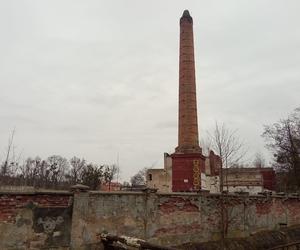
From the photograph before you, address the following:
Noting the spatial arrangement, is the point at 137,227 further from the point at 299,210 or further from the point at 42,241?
the point at 299,210

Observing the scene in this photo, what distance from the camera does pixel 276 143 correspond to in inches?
1308

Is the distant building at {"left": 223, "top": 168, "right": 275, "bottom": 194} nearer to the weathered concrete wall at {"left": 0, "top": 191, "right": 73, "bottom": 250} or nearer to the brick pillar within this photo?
the brick pillar

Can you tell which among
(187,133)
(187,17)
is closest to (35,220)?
(187,133)

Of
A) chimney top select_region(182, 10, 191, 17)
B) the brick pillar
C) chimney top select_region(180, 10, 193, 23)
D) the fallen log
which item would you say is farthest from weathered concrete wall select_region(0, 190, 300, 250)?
chimney top select_region(182, 10, 191, 17)

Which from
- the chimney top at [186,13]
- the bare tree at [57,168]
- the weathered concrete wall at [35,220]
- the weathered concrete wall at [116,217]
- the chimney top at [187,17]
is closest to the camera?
the weathered concrete wall at [35,220]

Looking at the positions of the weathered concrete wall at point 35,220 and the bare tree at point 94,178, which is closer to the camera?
the weathered concrete wall at point 35,220

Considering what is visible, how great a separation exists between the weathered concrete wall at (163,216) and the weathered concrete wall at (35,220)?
345mm

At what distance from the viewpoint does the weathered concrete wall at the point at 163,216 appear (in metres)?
10.9

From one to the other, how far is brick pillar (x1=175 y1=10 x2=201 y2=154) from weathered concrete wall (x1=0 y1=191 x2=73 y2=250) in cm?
1683

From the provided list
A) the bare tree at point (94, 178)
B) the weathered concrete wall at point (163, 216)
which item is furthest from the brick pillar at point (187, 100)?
the bare tree at point (94, 178)

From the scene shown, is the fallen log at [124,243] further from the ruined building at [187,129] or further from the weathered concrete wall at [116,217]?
the ruined building at [187,129]

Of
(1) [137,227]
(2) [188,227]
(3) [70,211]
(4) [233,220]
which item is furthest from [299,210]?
(3) [70,211]

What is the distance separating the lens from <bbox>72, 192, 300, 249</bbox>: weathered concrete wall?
35.8 ft

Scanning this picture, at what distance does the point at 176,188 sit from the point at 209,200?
13.0 meters
